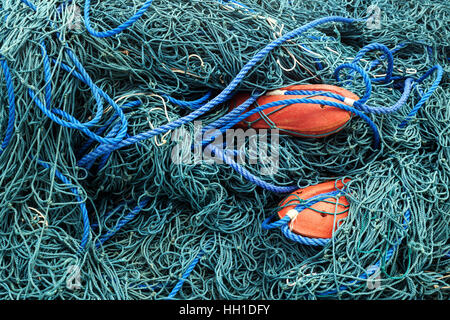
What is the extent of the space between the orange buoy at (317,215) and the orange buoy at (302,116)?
298 mm

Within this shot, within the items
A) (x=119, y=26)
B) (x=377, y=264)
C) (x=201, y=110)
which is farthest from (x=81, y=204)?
(x=377, y=264)

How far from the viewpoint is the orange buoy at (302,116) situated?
2186mm

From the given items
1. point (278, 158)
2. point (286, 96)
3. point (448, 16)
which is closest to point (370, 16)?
point (448, 16)

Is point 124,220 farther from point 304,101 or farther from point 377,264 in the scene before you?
point 377,264

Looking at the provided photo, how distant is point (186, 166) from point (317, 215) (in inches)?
25.5

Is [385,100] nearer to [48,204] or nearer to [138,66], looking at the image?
[138,66]

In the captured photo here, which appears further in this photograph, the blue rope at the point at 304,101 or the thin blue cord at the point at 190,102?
the thin blue cord at the point at 190,102

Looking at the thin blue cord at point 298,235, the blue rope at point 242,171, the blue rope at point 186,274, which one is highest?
the blue rope at point 242,171

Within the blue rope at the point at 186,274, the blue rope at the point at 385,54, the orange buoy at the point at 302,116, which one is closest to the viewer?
the blue rope at the point at 186,274

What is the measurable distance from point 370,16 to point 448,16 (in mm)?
492

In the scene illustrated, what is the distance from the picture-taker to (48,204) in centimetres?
195

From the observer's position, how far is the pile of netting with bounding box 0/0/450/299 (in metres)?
1.98

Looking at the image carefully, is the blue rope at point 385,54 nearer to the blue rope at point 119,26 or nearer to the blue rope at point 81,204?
the blue rope at point 119,26

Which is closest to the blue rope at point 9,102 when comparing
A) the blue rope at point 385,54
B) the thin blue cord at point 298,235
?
the thin blue cord at point 298,235
